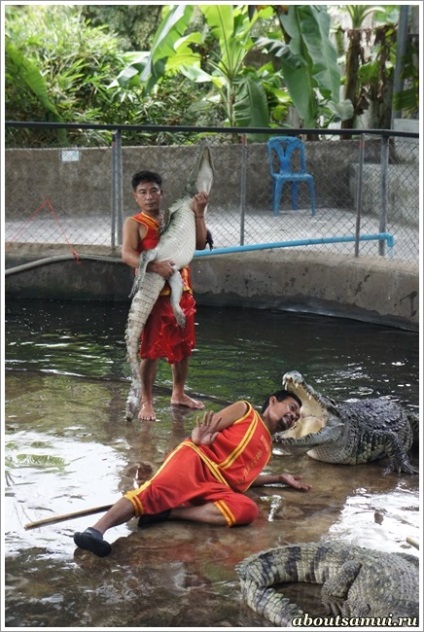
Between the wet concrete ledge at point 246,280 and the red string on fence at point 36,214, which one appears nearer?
the wet concrete ledge at point 246,280

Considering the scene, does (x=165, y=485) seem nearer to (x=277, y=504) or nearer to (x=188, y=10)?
(x=277, y=504)

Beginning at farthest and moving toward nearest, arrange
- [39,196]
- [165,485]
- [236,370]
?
[39,196]
[236,370]
[165,485]

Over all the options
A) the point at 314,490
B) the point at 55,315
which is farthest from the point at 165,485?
the point at 55,315

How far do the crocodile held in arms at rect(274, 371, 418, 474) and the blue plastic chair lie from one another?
5.93 metres

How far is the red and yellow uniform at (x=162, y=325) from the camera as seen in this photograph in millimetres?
6051

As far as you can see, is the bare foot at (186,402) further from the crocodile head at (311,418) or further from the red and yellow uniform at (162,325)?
the crocodile head at (311,418)

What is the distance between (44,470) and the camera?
5.12 meters

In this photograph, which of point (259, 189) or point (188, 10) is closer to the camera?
point (188, 10)

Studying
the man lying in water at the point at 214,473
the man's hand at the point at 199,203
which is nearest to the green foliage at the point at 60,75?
the man's hand at the point at 199,203

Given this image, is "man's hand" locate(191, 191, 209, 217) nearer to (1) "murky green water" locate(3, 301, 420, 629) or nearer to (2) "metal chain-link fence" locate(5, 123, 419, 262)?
(1) "murky green water" locate(3, 301, 420, 629)

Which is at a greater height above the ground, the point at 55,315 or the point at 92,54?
the point at 92,54

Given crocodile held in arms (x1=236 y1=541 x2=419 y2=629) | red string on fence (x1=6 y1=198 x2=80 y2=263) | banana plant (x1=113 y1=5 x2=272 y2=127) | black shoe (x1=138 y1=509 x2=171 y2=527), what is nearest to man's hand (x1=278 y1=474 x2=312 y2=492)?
black shoe (x1=138 y1=509 x2=171 y2=527)

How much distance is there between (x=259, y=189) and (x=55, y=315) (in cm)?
408

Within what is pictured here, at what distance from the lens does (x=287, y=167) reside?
12.1 m
